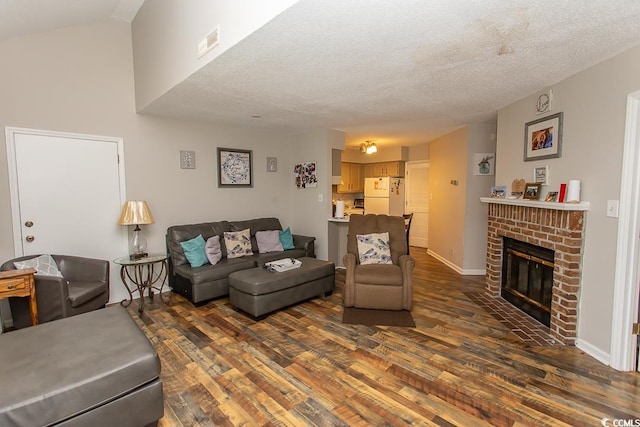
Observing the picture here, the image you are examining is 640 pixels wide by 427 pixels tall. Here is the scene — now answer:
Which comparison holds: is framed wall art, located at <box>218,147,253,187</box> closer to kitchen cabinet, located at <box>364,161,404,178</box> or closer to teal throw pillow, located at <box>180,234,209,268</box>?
teal throw pillow, located at <box>180,234,209,268</box>

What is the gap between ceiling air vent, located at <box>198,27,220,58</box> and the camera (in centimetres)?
217

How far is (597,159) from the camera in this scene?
244 cm

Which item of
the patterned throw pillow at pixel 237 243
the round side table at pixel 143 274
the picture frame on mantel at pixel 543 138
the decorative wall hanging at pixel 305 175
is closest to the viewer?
the picture frame on mantel at pixel 543 138

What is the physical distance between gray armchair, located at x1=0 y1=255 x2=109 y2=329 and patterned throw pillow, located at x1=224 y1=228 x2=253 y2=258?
4.52ft

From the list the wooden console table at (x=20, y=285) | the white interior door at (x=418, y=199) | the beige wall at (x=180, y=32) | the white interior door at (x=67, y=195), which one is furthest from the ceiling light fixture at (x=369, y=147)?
the wooden console table at (x=20, y=285)

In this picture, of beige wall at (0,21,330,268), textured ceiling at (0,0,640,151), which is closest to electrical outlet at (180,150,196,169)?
beige wall at (0,21,330,268)

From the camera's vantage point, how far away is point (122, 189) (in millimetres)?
3701

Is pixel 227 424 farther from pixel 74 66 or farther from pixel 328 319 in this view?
pixel 74 66

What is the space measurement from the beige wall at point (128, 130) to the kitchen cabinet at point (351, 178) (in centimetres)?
212

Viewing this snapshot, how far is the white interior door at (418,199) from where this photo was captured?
681 cm

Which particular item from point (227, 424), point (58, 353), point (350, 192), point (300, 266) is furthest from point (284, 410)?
point (350, 192)

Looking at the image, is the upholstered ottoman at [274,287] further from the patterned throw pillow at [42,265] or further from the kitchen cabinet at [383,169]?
the kitchen cabinet at [383,169]

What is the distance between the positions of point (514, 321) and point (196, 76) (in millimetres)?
3793

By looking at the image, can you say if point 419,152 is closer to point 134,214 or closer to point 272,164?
point 272,164
